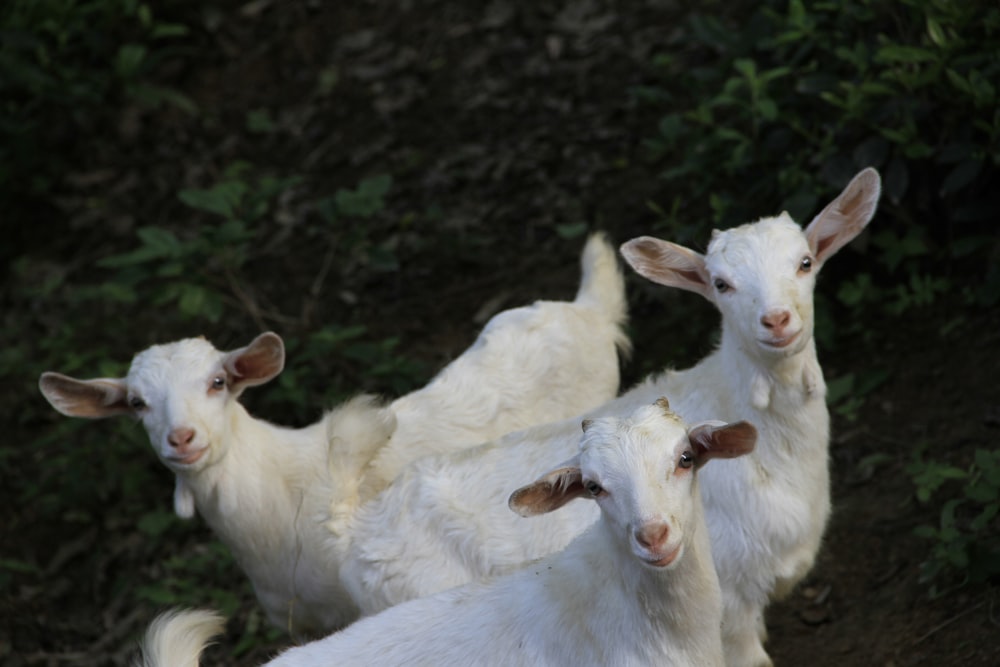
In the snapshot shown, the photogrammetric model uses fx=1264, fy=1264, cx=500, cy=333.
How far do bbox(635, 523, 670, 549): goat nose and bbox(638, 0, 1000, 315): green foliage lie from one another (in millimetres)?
3005

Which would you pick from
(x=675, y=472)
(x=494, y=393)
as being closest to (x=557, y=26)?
(x=494, y=393)

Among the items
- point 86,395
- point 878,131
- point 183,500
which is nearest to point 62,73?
point 86,395

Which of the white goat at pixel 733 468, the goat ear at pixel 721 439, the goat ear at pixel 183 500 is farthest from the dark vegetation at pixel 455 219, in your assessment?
Result: the goat ear at pixel 721 439

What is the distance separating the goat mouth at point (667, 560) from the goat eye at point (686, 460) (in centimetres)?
22

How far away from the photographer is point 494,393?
5.38m

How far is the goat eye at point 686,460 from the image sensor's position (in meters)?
3.35

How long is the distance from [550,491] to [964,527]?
2.20 m

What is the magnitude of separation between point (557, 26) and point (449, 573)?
5249 millimetres

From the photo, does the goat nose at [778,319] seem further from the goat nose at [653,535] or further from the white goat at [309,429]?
the white goat at [309,429]

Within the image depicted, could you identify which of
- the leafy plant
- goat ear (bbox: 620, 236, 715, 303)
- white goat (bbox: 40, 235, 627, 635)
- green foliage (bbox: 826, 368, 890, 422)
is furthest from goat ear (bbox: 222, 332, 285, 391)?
green foliage (bbox: 826, 368, 890, 422)

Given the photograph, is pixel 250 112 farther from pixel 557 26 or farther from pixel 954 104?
pixel 954 104

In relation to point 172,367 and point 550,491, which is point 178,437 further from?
point 550,491

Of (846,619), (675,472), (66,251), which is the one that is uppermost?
(675,472)

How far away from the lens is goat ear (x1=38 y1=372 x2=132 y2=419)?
5.02 meters
